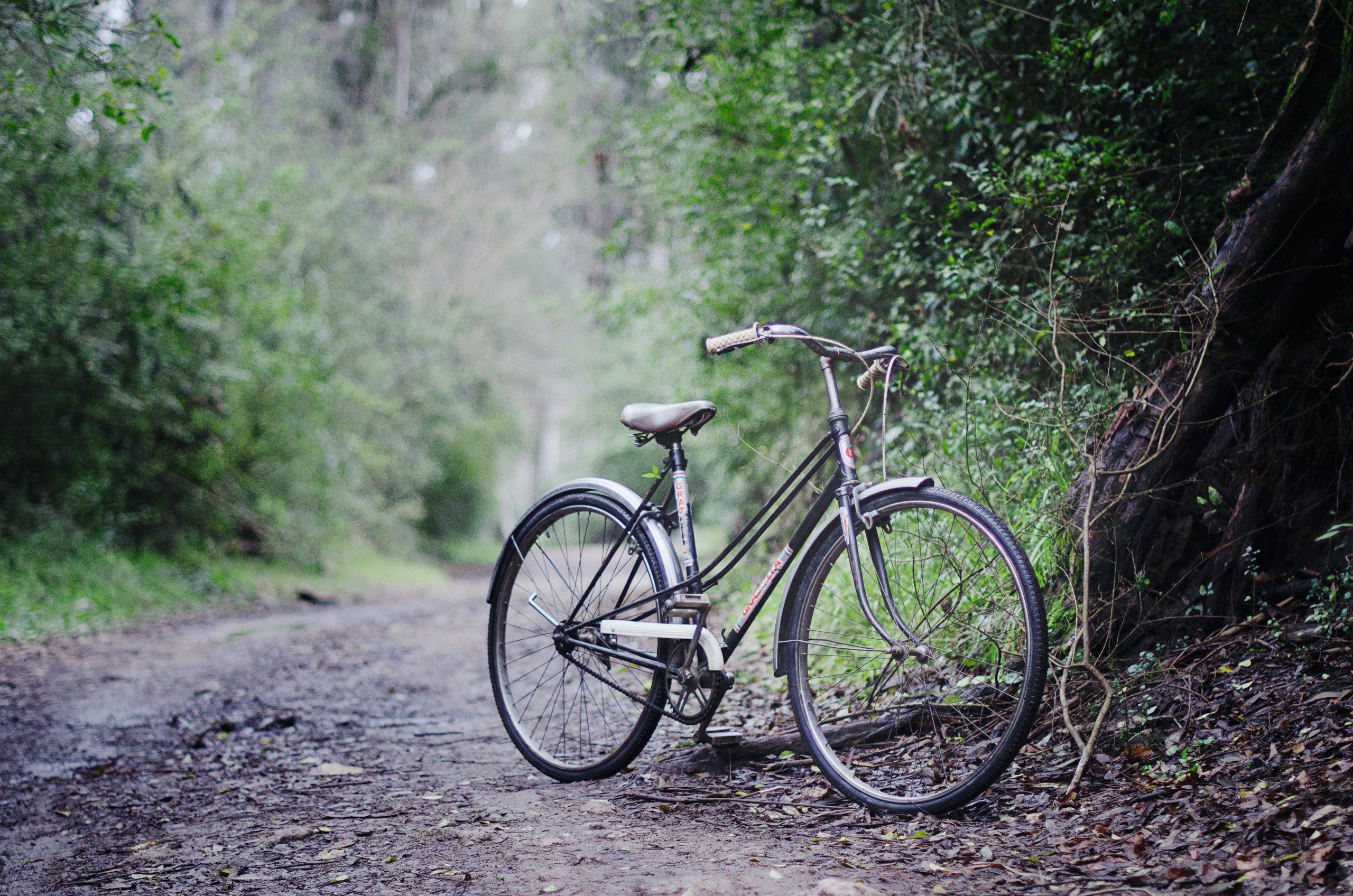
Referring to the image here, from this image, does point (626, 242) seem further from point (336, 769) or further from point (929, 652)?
point (929, 652)

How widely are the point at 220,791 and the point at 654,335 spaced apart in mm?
7822

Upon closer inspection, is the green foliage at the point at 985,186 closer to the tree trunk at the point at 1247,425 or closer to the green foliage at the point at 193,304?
the tree trunk at the point at 1247,425

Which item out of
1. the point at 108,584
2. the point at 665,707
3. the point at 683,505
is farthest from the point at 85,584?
the point at 683,505

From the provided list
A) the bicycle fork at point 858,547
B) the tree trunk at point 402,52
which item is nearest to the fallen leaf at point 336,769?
the bicycle fork at point 858,547

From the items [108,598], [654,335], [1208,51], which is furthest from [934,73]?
[108,598]

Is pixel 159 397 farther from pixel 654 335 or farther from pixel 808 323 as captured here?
pixel 808 323

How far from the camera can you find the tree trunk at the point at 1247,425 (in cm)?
291

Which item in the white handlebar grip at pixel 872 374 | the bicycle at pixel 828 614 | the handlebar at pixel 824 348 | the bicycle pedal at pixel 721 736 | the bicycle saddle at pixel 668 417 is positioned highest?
the handlebar at pixel 824 348

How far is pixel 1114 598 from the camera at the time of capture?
3033 millimetres

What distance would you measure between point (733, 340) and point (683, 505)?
61 cm

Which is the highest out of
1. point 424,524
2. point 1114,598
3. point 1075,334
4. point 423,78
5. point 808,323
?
point 423,78

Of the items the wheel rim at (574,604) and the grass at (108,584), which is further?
the grass at (108,584)

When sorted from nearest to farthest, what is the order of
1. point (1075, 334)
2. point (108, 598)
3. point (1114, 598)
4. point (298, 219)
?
point (1114, 598)
point (1075, 334)
point (108, 598)
point (298, 219)

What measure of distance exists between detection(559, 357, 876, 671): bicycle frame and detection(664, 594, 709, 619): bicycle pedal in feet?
0.11
